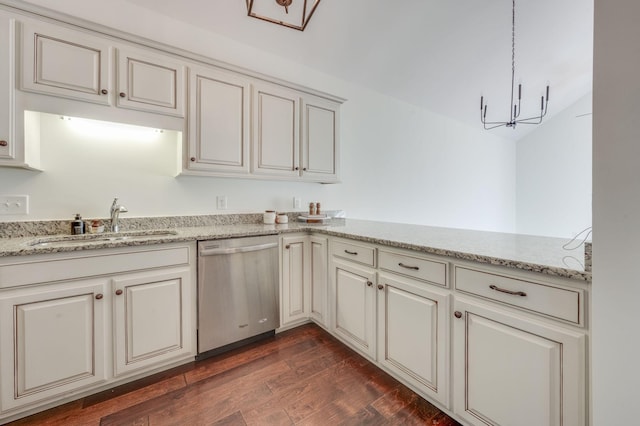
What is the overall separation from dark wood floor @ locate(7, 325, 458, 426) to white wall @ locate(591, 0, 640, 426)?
31.5 inches

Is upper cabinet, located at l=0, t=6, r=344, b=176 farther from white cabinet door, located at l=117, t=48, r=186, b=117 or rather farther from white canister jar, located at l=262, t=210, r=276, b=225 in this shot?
white canister jar, located at l=262, t=210, r=276, b=225

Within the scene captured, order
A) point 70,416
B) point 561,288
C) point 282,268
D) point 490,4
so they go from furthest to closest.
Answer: point 490,4 → point 282,268 → point 70,416 → point 561,288

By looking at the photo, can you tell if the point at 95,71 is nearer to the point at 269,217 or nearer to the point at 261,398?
the point at 269,217

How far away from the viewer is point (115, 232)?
1826 millimetres

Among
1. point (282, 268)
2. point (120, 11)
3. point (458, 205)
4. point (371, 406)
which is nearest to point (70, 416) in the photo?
point (282, 268)

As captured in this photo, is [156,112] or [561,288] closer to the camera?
[561,288]

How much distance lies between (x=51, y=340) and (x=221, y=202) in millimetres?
1362

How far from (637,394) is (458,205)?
413cm

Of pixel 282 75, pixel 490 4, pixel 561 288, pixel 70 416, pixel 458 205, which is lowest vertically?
pixel 70 416

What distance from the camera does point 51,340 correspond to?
1346mm

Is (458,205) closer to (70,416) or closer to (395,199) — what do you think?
(395,199)

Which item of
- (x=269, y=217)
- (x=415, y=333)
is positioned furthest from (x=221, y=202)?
(x=415, y=333)

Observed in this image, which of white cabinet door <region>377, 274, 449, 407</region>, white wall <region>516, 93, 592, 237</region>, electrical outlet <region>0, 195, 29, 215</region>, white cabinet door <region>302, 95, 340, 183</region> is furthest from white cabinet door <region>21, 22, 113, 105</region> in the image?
white wall <region>516, 93, 592, 237</region>

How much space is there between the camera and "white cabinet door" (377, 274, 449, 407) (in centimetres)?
132
